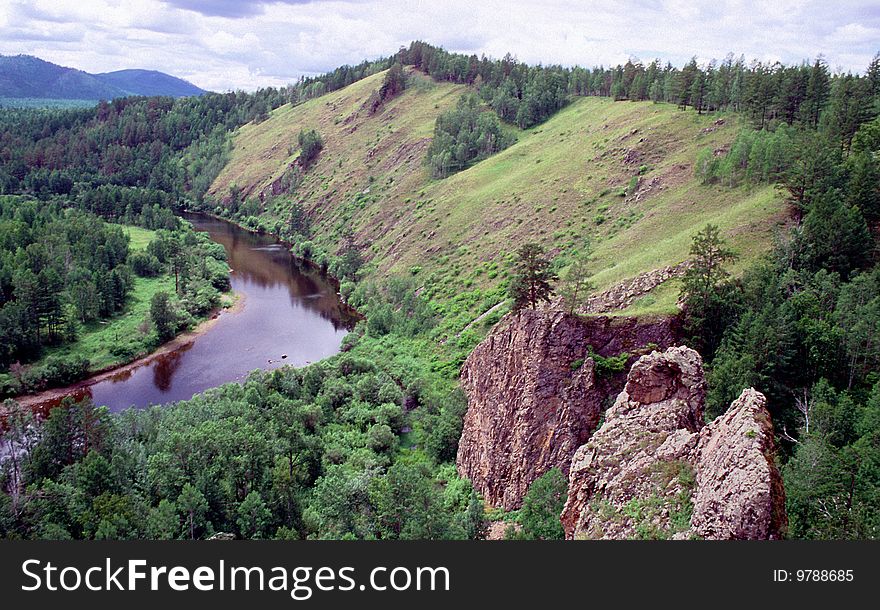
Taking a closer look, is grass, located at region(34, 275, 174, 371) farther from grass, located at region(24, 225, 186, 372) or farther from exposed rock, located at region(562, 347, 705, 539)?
exposed rock, located at region(562, 347, 705, 539)

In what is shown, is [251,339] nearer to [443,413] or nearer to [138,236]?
[443,413]

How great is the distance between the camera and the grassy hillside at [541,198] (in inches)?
2493

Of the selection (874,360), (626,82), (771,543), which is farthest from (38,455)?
(626,82)

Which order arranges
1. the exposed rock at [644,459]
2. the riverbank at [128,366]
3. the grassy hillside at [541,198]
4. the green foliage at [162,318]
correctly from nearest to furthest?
the exposed rock at [644,459]
the grassy hillside at [541,198]
the riverbank at [128,366]
the green foliage at [162,318]

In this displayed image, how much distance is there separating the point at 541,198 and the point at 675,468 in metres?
71.5

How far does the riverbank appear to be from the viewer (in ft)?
219

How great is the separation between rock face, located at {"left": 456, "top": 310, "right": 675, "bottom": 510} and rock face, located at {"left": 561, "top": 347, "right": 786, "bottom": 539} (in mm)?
7179

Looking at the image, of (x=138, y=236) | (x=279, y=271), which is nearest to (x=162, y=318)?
(x=279, y=271)

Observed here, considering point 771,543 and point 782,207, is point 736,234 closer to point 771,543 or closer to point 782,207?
point 782,207

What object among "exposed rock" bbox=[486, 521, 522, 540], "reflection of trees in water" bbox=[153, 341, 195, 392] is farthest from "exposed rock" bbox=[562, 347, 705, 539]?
"reflection of trees in water" bbox=[153, 341, 195, 392]

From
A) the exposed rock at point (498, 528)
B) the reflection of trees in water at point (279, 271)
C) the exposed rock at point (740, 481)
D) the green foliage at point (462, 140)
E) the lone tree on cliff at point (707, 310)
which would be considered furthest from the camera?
the green foliage at point (462, 140)

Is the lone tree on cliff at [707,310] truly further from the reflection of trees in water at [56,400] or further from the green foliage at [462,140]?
the green foliage at [462,140]

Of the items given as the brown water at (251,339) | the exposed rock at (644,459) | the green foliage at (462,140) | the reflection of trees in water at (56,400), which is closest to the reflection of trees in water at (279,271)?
the brown water at (251,339)

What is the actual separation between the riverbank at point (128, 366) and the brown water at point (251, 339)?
1.48 ft
